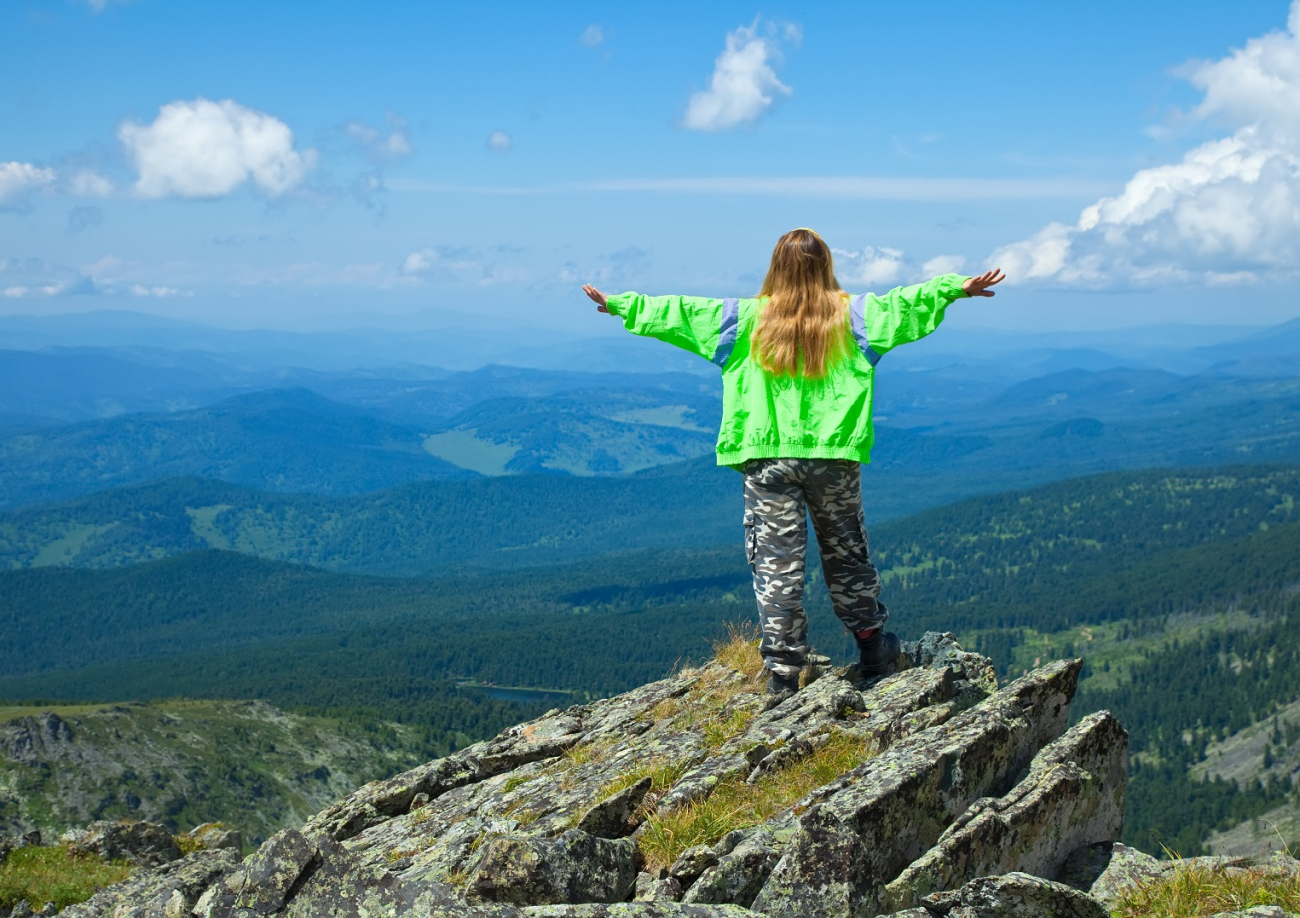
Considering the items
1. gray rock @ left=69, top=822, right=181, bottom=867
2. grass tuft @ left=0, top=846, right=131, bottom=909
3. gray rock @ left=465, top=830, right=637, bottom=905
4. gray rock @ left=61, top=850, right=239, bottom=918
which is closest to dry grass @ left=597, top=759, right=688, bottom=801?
gray rock @ left=465, top=830, right=637, bottom=905

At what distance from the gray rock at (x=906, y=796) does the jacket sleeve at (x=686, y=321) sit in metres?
5.79

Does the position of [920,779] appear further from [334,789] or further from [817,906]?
[334,789]

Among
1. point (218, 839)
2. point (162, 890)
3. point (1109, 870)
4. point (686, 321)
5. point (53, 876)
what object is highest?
point (686, 321)

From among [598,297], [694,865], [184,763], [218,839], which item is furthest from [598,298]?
[184,763]

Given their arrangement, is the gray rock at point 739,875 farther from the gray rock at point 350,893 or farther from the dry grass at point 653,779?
the dry grass at point 653,779

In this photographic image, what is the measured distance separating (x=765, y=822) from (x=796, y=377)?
565 cm

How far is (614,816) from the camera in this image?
Result: 1185 centimetres

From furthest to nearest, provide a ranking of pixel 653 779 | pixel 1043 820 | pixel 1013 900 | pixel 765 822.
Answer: pixel 653 779 < pixel 765 822 < pixel 1043 820 < pixel 1013 900

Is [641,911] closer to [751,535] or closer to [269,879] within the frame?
[269,879]

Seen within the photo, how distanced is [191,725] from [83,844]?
148 m

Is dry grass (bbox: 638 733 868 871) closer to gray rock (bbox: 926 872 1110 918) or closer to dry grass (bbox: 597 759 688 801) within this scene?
dry grass (bbox: 597 759 688 801)

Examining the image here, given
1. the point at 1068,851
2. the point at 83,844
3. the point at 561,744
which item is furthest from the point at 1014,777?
the point at 83,844

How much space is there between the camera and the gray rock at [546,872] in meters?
9.54

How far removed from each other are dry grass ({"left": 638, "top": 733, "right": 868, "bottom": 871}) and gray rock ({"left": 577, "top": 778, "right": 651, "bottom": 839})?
0.48m
